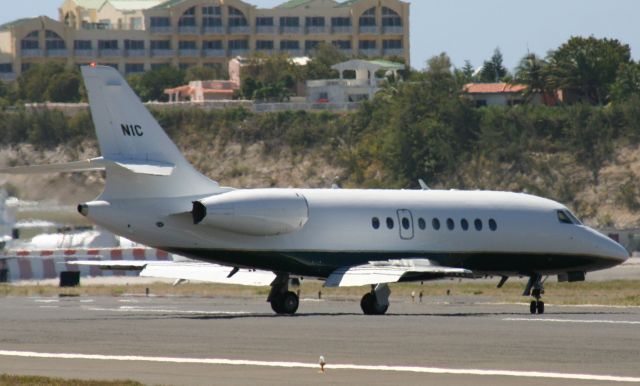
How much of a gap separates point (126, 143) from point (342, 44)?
483 feet

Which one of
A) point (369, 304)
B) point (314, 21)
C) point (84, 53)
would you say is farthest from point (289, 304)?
point (314, 21)

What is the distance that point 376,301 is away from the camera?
42656 mm

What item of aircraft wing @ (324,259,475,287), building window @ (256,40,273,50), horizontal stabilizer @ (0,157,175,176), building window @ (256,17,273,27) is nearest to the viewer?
horizontal stabilizer @ (0,157,175,176)

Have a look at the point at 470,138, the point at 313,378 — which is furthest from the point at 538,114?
the point at 313,378

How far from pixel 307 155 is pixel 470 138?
12729 mm

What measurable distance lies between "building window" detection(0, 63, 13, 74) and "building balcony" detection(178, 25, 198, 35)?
1790 cm

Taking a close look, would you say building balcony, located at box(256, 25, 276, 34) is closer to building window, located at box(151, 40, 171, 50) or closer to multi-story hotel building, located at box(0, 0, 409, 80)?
multi-story hotel building, located at box(0, 0, 409, 80)

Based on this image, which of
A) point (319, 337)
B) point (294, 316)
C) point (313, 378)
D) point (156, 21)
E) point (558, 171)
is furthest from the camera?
point (156, 21)

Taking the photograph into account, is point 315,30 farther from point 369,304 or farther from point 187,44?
point 369,304

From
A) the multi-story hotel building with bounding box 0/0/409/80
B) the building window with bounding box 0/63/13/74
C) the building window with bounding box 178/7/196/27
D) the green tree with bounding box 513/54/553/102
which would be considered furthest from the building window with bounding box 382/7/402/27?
the green tree with bounding box 513/54/553/102

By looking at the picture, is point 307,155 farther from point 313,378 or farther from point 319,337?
point 313,378

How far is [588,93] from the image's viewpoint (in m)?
133

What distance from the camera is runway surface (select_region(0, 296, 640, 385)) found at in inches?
1020

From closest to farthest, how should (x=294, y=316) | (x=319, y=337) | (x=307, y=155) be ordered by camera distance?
(x=319, y=337)
(x=294, y=316)
(x=307, y=155)
